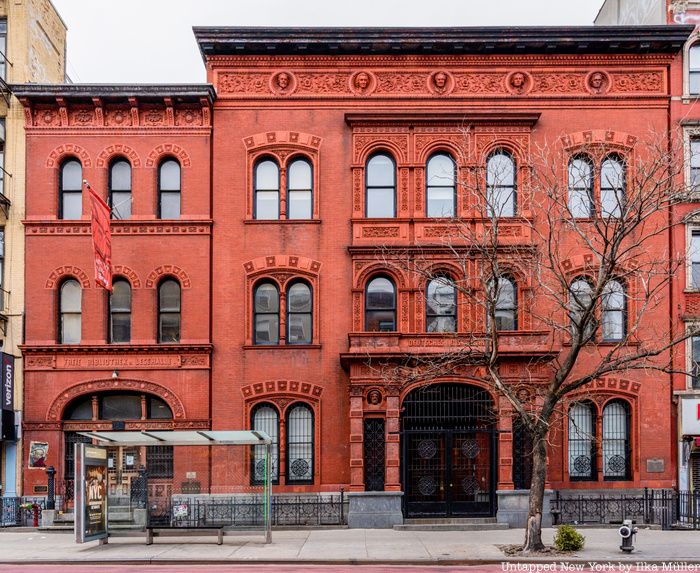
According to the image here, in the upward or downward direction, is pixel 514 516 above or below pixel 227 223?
below

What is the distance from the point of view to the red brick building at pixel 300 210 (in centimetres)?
2830

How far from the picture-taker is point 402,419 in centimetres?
2683

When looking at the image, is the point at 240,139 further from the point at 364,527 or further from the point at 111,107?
the point at 364,527

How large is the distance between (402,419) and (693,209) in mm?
11387

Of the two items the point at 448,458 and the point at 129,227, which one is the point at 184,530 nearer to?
the point at 448,458

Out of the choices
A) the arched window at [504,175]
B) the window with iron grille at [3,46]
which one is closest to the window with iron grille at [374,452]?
the arched window at [504,175]

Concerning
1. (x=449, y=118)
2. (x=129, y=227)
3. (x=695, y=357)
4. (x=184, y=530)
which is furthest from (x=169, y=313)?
(x=695, y=357)

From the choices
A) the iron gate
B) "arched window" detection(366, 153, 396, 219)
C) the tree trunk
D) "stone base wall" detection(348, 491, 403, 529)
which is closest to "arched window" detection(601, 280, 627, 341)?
the iron gate

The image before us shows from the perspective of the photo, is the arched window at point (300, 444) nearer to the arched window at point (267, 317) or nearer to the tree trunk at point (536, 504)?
the arched window at point (267, 317)

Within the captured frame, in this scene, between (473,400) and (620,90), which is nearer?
(473,400)

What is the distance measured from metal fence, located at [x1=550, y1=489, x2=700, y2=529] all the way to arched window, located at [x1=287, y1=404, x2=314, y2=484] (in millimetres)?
7400

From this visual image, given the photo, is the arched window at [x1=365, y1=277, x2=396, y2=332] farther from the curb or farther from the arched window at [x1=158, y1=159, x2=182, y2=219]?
the curb

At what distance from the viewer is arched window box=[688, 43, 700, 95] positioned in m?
29.5

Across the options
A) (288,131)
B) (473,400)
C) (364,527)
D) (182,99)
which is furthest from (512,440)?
(182,99)
